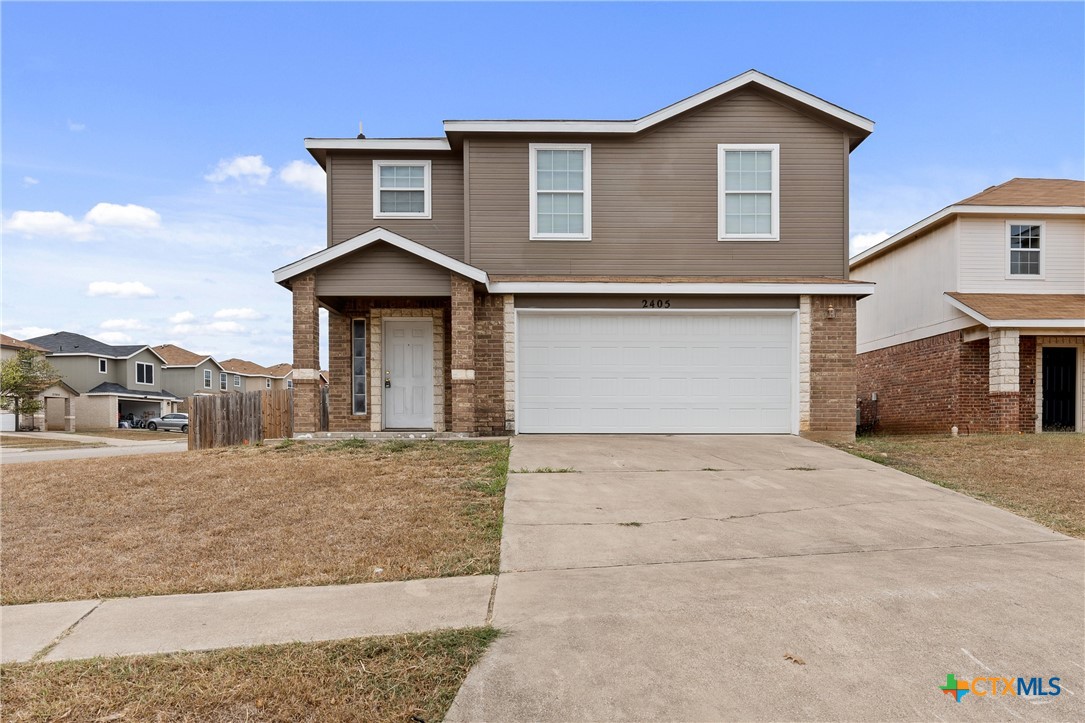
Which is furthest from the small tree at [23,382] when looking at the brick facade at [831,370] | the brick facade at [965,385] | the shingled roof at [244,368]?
the brick facade at [965,385]

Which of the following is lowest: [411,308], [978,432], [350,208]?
[978,432]

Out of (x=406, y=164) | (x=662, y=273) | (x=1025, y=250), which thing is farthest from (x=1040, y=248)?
(x=406, y=164)

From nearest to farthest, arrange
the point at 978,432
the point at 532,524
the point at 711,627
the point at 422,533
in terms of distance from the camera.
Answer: the point at 711,627 → the point at 422,533 → the point at 532,524 → the point at 978,432

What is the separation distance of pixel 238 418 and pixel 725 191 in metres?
11.3

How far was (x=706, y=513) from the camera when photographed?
7.46 m

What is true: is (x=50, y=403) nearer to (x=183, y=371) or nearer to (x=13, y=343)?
(x=13, y=343)

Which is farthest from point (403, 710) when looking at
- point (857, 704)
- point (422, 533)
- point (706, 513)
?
point (706, 513)

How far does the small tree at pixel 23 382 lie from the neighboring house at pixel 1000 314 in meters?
41.8

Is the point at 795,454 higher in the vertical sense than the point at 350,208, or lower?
lower

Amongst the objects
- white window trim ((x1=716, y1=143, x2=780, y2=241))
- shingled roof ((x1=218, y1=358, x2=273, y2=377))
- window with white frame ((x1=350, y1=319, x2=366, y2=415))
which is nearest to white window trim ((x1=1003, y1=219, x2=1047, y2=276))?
white window trim ((x1=716, y1=143, x2=780, y2=241))

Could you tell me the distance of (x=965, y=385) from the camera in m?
16.2

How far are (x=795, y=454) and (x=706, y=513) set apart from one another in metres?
4.54

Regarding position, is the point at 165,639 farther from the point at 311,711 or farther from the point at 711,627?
the point at 711,627

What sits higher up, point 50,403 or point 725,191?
point 725,191
